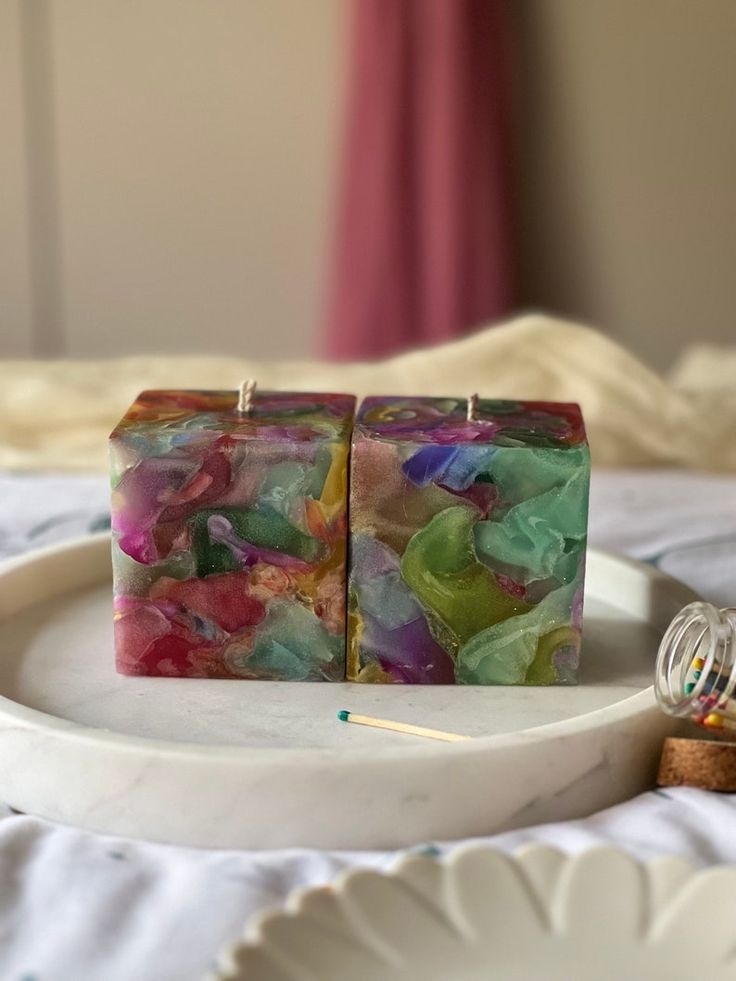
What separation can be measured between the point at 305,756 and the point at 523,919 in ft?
0.37

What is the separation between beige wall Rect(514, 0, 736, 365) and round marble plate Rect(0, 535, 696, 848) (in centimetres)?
149

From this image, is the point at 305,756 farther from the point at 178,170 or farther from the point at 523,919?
the point at 178,170

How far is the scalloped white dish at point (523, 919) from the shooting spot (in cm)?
37

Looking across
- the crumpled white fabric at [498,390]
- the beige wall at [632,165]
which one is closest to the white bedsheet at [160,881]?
the crumpled white fabric at [498,390]

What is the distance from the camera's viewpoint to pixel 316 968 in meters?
0.36

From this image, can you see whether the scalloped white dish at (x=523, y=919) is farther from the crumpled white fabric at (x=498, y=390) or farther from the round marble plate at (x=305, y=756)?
the crumpled white fabric at (x=498, y=390)

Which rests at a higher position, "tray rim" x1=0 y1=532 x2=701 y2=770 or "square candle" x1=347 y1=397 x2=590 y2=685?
"square candle" x1=347 y1=397 x2=590 y2=685

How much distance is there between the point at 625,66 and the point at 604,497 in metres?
1.20

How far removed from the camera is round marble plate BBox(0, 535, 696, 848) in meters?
0.47

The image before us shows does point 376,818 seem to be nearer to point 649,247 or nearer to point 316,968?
point 316,968

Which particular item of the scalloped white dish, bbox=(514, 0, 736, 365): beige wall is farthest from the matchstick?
bbox=(514, 0, 736, 365): beige wall

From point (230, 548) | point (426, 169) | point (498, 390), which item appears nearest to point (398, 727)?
point (230, 548)

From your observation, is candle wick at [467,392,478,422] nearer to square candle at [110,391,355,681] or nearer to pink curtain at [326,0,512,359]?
square candle at [110,391,355,681]

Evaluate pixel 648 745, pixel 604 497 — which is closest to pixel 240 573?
pixel 648 745
